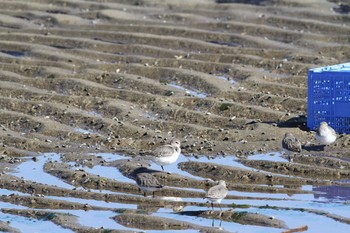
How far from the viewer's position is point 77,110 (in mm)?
22609

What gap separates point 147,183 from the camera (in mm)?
17875

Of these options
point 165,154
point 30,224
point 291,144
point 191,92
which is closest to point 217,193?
point 165,154

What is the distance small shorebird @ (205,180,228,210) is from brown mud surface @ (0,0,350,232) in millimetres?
192

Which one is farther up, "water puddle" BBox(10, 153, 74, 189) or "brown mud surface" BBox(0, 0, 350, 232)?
"brown mud surface" BBox(0, 0, 350, 232)

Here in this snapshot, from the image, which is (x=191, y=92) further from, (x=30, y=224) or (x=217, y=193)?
(x=30, y=224)

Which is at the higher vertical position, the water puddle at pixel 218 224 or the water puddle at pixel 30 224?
the water puddle at pixel 218 224

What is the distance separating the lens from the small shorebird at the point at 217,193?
1656 centimetres

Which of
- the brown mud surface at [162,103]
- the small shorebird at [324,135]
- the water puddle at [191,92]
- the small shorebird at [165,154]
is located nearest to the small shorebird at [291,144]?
the brown mud surface at [162,103]

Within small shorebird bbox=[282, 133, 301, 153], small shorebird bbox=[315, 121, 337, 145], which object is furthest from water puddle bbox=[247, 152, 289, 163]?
small shorebird bbox=[315, 121, 337, 145]

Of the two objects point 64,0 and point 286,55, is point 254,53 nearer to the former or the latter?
point 286,55

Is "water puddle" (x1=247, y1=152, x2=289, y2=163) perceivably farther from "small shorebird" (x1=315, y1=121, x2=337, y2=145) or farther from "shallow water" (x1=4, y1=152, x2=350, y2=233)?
"small shorebird" (x1=315, y1=121, x2=337, y2=145)

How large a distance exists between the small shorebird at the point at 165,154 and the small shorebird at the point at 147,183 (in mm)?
550

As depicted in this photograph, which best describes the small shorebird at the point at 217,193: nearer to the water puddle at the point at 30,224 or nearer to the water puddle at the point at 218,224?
the water puddle at the point at 218,224

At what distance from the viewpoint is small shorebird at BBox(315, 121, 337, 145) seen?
64.0 feet
